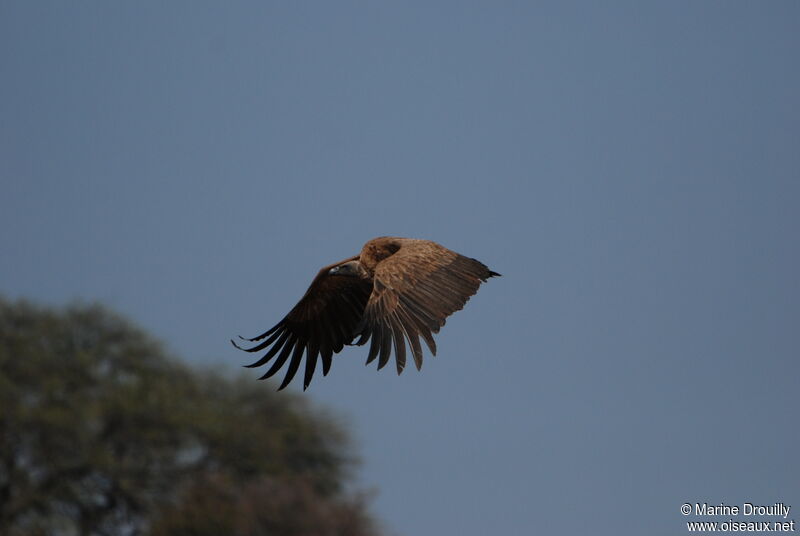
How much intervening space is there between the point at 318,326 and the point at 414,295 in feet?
9.62

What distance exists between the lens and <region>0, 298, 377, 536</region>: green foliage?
41406 mm

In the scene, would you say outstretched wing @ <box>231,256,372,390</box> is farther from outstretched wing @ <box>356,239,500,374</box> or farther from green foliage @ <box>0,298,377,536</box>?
green foliage @ <box>0,298,377,536</box>

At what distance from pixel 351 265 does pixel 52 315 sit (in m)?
37.2

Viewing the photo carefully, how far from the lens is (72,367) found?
47.6 m

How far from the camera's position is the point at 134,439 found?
45.6m

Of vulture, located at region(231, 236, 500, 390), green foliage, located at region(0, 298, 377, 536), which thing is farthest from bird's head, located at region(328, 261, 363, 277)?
green foliage, located at region(0, 298, 377, 536)

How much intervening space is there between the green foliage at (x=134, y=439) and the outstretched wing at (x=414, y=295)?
25.3m

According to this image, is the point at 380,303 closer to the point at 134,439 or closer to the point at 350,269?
the point at 350,269

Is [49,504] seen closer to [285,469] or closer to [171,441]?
[171,441]

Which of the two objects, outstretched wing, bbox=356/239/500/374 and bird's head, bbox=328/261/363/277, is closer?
outstretched wing, bbox=356/239/500/374

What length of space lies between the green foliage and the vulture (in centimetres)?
2331

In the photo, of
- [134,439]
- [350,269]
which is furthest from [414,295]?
[134,439]

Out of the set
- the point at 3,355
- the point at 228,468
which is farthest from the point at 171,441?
the point at 3,355

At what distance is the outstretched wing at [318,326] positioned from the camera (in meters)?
15.2
